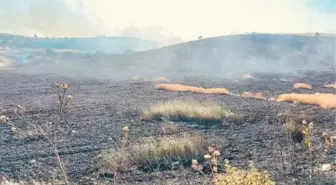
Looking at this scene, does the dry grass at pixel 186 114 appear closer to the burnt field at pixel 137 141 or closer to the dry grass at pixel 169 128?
the burnt field at pixel 137 141

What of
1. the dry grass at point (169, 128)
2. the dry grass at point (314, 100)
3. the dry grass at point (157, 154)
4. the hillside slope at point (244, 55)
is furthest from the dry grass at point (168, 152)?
the hillside slope at point (244, 55)

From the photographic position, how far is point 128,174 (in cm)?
1014

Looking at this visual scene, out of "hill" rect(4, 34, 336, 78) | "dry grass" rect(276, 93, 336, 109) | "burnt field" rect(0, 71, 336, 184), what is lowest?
"burnt field" rect(0, 71, 336, 184)

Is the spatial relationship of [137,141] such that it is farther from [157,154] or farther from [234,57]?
[234,57]

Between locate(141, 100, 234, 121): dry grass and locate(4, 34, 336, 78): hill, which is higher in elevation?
locate(4, 34, 336, 78): hill

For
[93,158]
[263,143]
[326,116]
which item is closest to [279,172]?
[263,143]

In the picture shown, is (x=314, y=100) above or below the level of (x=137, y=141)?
above

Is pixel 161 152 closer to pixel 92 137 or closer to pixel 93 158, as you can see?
pixel 93 158

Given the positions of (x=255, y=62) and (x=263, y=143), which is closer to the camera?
A: (x=263, y=143)

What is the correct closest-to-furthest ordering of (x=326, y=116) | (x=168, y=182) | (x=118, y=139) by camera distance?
(x=168, y=182), (x=118, y=139), (x=326, y=116)

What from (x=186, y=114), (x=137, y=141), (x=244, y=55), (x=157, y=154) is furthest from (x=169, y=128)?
(x=244, y=55)

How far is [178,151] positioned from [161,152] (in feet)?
1.42

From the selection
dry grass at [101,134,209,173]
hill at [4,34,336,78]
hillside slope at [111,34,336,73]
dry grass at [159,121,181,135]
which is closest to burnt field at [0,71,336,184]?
dry grass at [159,121,181,135]

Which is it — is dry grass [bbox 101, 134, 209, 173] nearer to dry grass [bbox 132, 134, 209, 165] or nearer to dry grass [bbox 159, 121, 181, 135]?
dry grass [bbox 132, 134, 209, 165]
